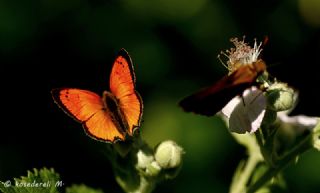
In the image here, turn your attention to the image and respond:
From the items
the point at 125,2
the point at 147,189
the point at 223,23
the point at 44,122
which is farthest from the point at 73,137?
the point at 147,189

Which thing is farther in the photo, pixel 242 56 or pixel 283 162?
pixel 242 56

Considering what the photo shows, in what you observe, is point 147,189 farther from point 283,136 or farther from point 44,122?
point 44,122

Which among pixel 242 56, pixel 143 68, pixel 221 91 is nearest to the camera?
pixel 221 91

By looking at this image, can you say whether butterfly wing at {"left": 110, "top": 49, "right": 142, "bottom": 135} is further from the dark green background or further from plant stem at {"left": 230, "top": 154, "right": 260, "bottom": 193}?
the dark green background

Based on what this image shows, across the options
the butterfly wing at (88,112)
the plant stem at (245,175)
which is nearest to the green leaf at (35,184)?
the butterfly wing at (88,112)

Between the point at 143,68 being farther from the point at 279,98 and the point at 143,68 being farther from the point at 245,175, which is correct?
the point at 279,98

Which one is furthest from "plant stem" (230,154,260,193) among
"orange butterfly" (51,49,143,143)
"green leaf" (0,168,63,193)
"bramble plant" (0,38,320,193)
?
"green leaf" (0,168,63,193)

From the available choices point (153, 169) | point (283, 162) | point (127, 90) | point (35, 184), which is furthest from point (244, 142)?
point (35, 184)
